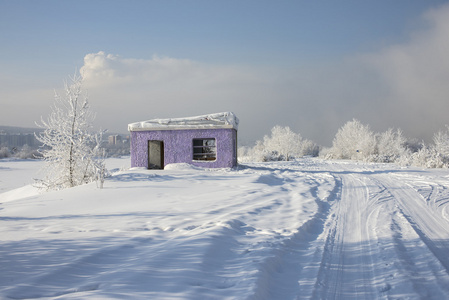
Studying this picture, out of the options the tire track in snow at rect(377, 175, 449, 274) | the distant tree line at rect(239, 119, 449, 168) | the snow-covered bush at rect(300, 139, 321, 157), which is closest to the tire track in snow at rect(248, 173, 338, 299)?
the tire track in snow at rect(377, 175, 449, 274)

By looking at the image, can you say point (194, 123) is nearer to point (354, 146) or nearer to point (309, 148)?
point (354, 146)

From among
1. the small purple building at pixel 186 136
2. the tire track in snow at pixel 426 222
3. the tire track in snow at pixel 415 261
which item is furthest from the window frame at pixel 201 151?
the tire track in snow at pixel 415 261

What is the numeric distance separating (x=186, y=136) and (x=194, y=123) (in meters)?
0.83

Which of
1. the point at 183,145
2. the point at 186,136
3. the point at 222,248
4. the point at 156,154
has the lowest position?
the point at 222,248

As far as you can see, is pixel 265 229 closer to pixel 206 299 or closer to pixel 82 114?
pixel 206 299

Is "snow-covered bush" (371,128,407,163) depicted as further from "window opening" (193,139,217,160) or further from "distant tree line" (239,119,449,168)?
"window opening" (193,139,217,160)

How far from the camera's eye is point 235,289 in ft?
9.07

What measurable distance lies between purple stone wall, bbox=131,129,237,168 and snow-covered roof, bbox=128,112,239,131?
0.24 m

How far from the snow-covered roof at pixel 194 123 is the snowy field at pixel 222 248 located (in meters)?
8.58

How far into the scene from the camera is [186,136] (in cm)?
1577

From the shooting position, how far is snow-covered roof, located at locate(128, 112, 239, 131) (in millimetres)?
15555

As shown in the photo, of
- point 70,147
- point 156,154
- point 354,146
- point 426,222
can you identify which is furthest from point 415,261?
point 354,146

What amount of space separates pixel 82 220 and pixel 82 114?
7.42 meters

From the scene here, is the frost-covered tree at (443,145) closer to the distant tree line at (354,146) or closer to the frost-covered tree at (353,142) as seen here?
the distant tree line at (354,146)
